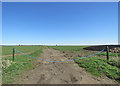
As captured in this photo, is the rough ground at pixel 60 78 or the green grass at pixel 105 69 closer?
the rough ground at pixel 60 78

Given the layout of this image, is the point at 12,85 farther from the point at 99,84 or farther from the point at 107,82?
the point at 107,82

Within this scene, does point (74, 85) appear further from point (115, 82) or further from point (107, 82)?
point (115, 82)

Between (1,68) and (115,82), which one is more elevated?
(1,68)

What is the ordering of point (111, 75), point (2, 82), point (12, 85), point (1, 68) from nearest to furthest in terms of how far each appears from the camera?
point (12, 85), point (2, 82), point (111, 75), point (1, 68)

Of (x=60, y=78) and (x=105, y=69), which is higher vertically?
(x=105, y=69)

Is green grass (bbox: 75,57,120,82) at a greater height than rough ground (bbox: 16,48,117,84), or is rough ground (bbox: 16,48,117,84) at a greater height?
green grass (bbox: 75,57,120,82)

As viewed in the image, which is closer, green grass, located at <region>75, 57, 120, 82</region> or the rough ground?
the rough ground

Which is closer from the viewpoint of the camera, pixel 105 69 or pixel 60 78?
pixel 60 78

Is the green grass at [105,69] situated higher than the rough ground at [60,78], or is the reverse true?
the green grass at [105,69]

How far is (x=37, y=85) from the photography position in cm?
349

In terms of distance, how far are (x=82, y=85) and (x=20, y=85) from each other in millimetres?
3172

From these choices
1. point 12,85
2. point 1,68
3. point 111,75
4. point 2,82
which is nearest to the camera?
point 12,85

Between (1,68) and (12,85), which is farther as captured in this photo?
(1,68)

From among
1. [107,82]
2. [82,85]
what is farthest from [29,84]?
[107,82]
